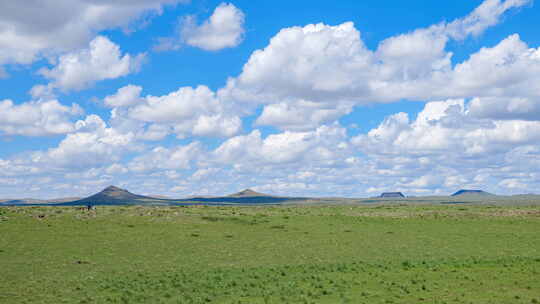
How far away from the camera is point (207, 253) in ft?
165

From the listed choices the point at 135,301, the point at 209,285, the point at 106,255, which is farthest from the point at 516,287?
the point at 106,255

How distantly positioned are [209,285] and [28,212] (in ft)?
181

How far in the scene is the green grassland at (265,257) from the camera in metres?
30.4

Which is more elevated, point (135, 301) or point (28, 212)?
point (28, 212)

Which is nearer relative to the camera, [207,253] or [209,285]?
[209,285]

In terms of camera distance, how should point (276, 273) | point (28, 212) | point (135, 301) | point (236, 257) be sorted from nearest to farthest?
point (135, 301), point (276, 273), point (236, 257), point (28, 212)

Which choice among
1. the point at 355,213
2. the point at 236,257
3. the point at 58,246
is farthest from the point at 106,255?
the point at 355,213

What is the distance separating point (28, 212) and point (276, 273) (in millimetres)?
54372

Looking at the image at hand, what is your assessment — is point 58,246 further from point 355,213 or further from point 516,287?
point 355,213

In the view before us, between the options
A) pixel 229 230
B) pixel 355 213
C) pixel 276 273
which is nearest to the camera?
pixel 276 273

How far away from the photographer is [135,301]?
2917cm

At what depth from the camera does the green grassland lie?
3044cm

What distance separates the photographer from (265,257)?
1876 inches

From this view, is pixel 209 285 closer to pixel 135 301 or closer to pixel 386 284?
pixel 135 301
